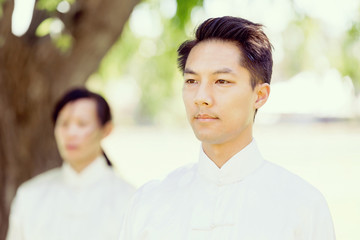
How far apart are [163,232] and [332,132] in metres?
35.9

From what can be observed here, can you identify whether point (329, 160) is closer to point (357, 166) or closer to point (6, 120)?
point (357, 166)

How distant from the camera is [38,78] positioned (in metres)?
5.23

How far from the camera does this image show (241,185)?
257cm

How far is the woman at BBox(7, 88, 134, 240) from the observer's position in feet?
13.1

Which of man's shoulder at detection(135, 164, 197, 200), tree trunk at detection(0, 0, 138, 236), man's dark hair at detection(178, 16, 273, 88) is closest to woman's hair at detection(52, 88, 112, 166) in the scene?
tree trunk at detection(0, 0, 138, 236)

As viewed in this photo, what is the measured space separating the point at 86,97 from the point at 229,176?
1867 mm

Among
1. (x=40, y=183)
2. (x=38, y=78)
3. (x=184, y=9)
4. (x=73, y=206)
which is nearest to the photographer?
(x=73, y=206)

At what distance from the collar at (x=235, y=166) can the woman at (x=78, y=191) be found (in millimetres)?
1554

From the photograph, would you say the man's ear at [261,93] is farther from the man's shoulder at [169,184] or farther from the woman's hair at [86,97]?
the woman's hair at [86,97]

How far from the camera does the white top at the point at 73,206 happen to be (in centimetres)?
399

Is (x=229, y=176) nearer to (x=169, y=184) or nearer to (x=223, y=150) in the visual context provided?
(x=223, y=150)

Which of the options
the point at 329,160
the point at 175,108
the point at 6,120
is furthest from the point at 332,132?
the point at 6,120

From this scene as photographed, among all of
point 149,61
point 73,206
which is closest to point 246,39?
point 73,206

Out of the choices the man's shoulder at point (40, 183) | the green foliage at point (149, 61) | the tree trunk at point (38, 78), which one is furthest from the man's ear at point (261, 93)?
the green foliage at point (149, 61)
